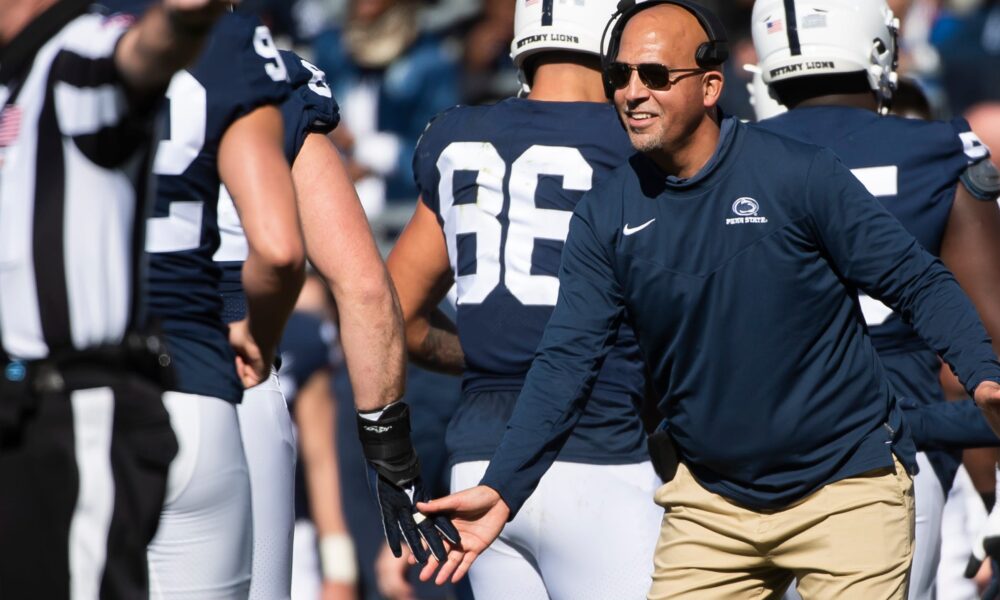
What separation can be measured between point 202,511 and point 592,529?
1331mm

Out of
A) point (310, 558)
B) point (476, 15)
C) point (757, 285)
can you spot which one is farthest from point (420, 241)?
point (476, 15)

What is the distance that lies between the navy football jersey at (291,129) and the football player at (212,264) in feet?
1.19

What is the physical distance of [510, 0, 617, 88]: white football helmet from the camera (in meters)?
5.12

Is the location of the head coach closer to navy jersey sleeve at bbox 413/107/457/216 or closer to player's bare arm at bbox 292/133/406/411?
player's bare arm at bbox 292/133/406/411

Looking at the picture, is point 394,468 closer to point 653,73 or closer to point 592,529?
point 592,529

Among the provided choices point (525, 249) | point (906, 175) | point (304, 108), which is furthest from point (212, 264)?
point (906, 175)

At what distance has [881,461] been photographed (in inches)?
174

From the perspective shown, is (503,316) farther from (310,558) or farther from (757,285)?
(310,558)

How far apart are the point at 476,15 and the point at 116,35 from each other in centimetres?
828

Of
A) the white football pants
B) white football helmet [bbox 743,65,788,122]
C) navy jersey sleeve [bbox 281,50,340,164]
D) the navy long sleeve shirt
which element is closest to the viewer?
the navy long sleeve shirt

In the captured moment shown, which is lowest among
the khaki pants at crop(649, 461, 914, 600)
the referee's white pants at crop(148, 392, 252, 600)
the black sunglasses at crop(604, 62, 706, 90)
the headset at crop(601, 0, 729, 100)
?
the khaki pants at crop(649, 461, 914, 600)

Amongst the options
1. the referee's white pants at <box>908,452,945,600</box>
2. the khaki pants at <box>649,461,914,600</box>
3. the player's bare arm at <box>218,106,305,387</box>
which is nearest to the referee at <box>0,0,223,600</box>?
the player's bare arm at <box>218,106,305,387</box>

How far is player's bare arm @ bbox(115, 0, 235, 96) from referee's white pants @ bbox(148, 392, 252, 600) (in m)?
0.78

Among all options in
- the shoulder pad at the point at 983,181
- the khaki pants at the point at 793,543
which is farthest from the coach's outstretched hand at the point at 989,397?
the shoulder pad at the point at 983,181
